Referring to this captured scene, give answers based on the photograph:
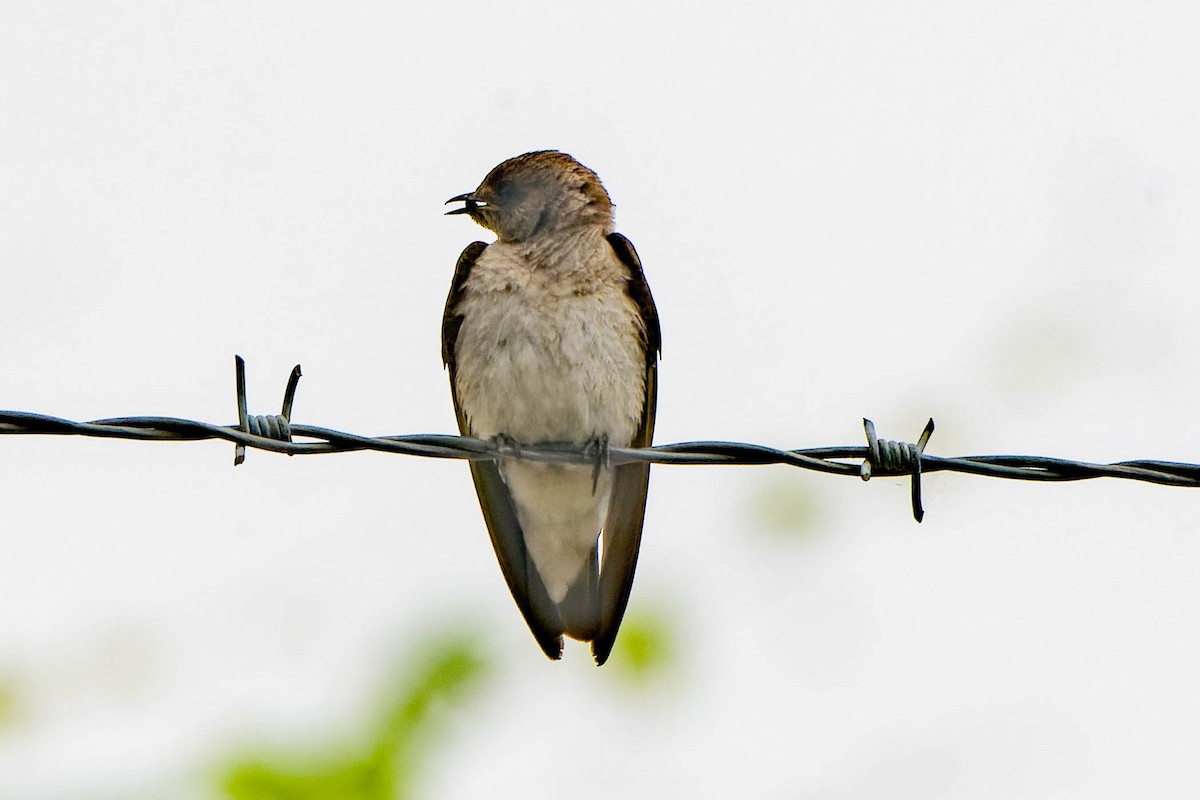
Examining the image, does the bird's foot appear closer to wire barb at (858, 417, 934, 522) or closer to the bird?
the bird

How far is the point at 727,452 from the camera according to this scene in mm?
4500

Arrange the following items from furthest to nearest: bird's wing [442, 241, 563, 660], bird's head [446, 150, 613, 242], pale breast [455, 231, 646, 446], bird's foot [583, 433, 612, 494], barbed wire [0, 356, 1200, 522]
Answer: bird's head [446, 150, 613, 242] → bird's wing [442, 241, 563, 660] → pale breast [455, 231, 646, 446] → bird's foot [583, 433, 612, 494] → barbed wire [0, 356, 1200, 522]

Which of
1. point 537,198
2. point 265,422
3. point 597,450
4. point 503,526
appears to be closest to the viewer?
point 265,422

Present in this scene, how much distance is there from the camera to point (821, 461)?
14.7 ft

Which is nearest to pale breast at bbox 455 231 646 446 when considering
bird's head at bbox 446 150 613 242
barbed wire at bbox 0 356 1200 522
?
bird's head at bbox 446 150 613 242

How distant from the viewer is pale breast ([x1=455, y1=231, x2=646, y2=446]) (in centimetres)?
671

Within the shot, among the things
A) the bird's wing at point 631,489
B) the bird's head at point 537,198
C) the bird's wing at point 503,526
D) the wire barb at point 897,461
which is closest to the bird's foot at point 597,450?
the bird's wing at point 631,489

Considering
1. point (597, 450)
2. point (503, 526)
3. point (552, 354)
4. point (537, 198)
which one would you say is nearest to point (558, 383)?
point (552, 354)

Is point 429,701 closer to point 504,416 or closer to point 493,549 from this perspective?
point 504,416

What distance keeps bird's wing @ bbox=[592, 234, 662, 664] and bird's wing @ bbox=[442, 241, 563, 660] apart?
0.87ft

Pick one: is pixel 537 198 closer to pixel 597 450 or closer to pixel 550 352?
pixel 550 352

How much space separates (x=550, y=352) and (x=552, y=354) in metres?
0.01

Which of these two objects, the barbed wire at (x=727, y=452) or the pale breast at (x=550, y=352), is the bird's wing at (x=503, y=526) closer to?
the pale breast at (x=550, y=352)

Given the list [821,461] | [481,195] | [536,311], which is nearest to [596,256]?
[536,311]
